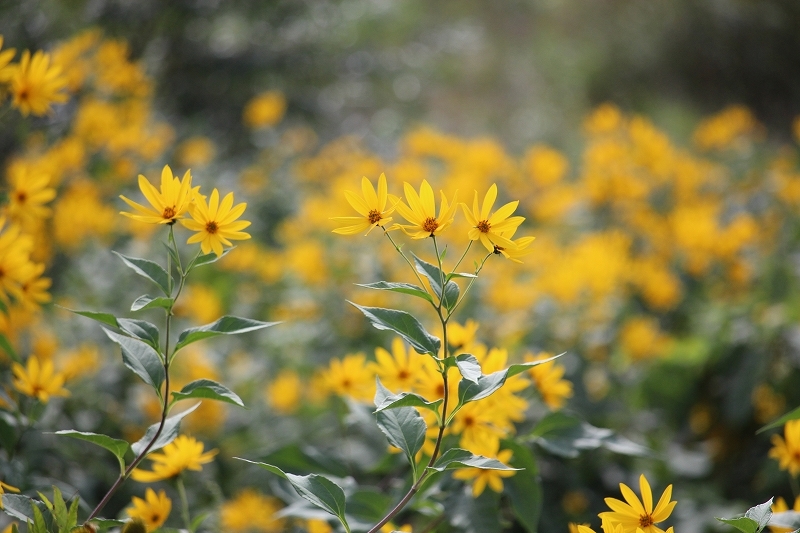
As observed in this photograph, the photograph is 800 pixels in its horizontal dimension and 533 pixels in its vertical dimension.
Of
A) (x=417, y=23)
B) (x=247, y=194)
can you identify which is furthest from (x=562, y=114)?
(x=247, y=194)

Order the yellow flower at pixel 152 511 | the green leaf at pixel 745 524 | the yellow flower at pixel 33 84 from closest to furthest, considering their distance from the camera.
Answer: the green leaf at pixel 745 524 < the yellow flower at pixel 152 511 < the yellow flower at pixel 33 84

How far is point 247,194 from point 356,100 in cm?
280

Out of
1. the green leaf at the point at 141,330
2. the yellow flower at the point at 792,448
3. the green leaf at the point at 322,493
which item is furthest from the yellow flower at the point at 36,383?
the yellow flower at the point at 792,448

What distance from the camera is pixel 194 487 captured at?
63.9 inches

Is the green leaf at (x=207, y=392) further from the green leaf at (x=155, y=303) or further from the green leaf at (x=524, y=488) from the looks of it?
the green leaf at (x=524, y=488)

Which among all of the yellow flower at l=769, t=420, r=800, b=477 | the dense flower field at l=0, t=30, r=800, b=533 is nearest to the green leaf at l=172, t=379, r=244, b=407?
the dense flower field at l=0, t=30, r=800, b=533

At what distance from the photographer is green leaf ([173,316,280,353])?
31.5 inches

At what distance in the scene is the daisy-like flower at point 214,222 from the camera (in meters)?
0.83

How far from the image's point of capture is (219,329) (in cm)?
83

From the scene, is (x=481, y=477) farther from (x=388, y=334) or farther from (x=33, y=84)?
(x=388, y=334)

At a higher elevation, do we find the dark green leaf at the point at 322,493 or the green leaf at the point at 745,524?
the green leaf at the point at 745,524

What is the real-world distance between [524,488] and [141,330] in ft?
1.90

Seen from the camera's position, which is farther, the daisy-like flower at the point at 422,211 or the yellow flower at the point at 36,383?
the yellow flower at the point at 36,383

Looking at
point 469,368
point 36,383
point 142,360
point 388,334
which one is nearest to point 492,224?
point 469,368
